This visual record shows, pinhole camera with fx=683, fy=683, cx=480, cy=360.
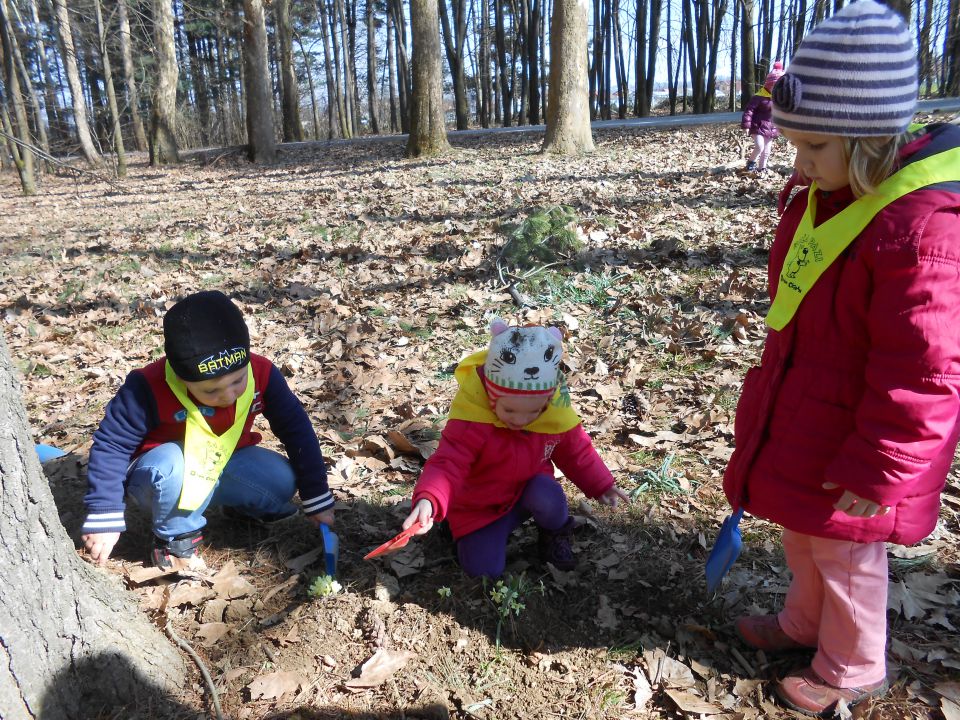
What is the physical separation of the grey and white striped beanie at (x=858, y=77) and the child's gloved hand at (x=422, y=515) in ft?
5.25

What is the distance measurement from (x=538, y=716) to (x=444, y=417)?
6.37ft

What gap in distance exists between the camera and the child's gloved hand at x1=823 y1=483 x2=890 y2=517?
5.54 ft

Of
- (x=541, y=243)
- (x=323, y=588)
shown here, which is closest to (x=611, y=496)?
(x=323, y=588)

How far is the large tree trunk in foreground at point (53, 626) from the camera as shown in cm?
180

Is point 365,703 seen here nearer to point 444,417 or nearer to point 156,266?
point 444,417

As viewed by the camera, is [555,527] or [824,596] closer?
[824,596]

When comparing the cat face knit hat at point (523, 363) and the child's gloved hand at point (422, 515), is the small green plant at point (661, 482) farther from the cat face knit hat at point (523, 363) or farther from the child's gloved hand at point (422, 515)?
the child's gloved hand at point (422, 515)

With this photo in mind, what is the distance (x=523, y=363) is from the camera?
7.77 ft

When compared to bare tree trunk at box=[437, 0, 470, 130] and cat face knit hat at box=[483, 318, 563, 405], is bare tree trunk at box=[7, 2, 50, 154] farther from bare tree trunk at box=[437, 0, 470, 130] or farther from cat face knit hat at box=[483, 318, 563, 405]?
bare tree trunk at box=[437, 0, 470, 130]

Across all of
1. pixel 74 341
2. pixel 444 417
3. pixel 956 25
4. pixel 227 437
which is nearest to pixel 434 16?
pixel 956 25

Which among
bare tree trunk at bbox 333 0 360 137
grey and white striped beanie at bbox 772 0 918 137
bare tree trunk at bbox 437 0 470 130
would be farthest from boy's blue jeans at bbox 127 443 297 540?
bare tree trunk at bbox 333 0 360 137

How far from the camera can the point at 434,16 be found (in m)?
14.6

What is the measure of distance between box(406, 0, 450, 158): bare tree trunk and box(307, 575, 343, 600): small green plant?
1415 cm

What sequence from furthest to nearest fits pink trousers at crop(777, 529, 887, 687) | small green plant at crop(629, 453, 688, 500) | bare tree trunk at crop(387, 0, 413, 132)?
bare tree trunk at crop(387, 0, 413, 132)
small green plant at crop(629, 453, 688, 500)
pink trousers at crop(777, 529, 887, 687)
